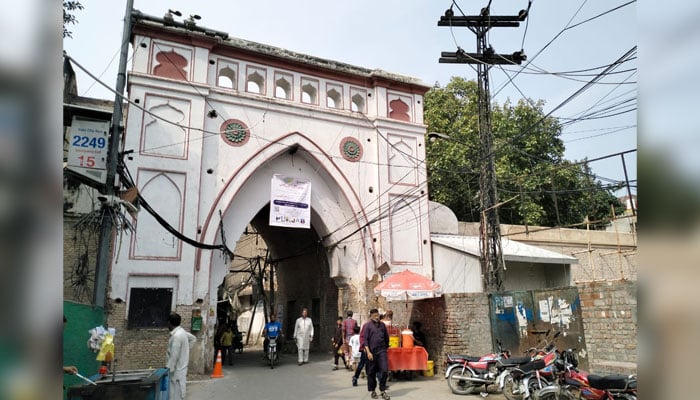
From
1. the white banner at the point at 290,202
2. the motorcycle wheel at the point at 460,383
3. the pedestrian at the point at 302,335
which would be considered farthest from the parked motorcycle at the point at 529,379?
the white banner at the point at 290,202

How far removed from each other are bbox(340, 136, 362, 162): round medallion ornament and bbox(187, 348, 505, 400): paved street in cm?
688

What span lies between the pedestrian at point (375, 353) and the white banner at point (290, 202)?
6.48 m

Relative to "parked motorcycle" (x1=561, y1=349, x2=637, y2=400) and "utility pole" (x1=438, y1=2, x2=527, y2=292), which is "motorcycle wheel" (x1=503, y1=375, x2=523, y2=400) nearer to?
"parked motorcycle" (x1=561, y1=349, x2=637, y2=400)

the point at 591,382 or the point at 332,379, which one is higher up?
the point at 591,382

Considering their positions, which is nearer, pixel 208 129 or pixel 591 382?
pixel 591 382

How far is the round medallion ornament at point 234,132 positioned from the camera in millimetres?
13742

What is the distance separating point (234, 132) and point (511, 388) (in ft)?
33.9

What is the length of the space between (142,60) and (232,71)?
2.63m

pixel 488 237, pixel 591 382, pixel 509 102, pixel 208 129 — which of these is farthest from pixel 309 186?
pixel 509 102

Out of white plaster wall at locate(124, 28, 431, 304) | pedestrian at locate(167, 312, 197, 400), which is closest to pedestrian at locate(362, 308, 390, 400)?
pedestrian at locate(167, 312, 197, 400)

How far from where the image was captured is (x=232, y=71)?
14375 mm

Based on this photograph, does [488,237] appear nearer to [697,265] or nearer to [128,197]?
[128,197]

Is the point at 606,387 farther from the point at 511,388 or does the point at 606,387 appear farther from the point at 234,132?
the point at 234,132

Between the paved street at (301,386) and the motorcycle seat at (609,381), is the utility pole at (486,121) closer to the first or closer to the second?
the paved street at (301,386)
